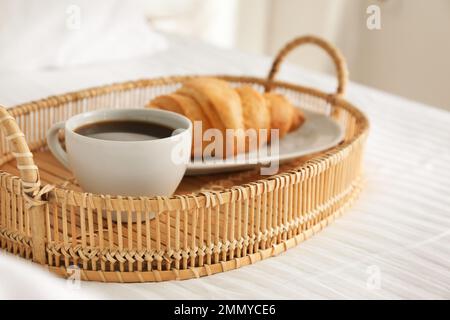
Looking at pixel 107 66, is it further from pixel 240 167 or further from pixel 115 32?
pixel 240 167

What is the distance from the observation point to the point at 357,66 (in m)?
2.21

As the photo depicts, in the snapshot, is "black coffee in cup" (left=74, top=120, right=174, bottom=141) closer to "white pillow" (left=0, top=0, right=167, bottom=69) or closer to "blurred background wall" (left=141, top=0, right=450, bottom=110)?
"white pillow" (left=0, top=0, right=167, bottom=69)

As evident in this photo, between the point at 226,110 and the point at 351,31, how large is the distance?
1537mm

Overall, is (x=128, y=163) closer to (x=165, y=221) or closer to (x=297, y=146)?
(x=165, y=221)

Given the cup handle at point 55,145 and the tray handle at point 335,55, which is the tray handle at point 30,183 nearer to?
the cup handle at point 55,145

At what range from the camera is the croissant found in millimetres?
714

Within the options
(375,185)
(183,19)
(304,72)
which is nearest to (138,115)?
(375,185)

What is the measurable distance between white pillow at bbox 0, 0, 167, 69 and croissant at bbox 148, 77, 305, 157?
40cm

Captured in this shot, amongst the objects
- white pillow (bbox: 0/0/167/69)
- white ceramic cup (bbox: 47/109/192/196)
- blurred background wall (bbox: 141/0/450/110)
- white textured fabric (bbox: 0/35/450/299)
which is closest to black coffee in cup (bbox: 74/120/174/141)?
white ceramic cup (bbox: 47/109/192/196)

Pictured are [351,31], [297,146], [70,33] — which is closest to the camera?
[297,146]

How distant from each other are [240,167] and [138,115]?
0.45 ft

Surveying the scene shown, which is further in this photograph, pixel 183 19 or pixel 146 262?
pixel 183 19

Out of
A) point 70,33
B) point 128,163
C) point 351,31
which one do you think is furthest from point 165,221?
point 351,31

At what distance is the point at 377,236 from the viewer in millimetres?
631
